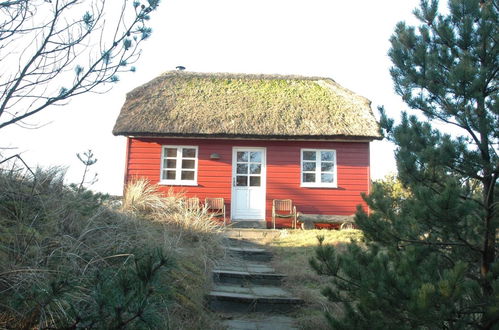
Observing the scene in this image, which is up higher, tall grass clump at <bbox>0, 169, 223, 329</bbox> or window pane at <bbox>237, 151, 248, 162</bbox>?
window pane at <bbox>237, 151, 248, 162</bbox>

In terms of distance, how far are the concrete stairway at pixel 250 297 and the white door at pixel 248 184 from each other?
4.82m

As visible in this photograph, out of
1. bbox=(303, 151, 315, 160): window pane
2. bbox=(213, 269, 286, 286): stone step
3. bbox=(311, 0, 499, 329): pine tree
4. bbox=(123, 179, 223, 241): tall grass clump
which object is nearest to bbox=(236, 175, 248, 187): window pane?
bbox=(303, 151, 315, 160): window pane

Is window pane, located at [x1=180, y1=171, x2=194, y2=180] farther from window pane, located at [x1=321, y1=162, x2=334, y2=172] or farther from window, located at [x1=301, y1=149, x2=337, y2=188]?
window pane, located at [x1=321, y1=162, x2=334, y2=172]

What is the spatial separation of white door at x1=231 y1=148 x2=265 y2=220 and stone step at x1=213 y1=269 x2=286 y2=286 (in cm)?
573

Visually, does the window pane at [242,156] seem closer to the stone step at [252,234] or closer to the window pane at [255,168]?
the window pane at [255,168]

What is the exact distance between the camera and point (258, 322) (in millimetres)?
3639

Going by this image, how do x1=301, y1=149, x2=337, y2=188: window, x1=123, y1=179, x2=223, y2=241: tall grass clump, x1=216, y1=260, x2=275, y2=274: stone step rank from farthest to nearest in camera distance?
x1=301, y1=149, x2=337, y2=188: window → x1=123, y1=179, x2=223, y2=241: tall grass clump → x1=216, y1=260, x2=275, y2=274: stone step

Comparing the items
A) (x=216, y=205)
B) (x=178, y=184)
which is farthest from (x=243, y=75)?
(x=216, y=205)

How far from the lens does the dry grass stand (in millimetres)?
3680

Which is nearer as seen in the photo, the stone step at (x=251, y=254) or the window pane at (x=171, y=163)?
the stone step at (x=251, y=254)

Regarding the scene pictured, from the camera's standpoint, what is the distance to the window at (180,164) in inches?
435

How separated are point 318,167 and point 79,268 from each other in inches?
350

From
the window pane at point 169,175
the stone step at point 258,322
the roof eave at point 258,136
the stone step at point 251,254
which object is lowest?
the stone step at point 258,322

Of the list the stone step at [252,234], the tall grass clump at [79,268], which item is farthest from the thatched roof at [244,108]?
the tall grass clump at [79,268]
